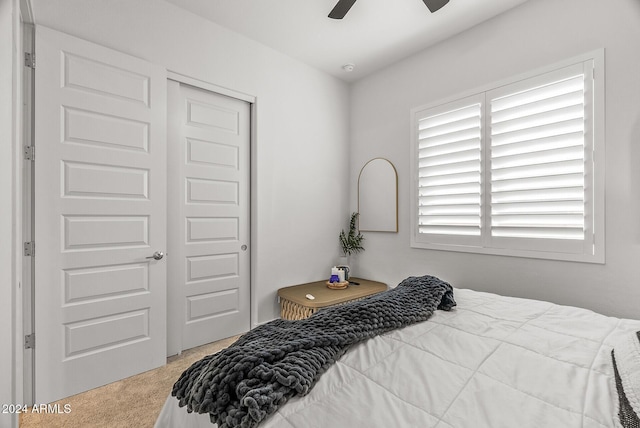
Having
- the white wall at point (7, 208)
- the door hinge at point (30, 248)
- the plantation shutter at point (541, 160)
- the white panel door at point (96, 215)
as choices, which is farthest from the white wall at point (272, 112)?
the plantation shutter at point (541, 160)

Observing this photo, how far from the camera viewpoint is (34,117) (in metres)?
1.80

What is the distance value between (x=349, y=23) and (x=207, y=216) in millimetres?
2049

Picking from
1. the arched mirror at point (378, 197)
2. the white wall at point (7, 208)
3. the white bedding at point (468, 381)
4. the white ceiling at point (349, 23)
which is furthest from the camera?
the arched mirror at point (378, 197)

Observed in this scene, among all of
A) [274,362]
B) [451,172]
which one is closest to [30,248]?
[274,362]

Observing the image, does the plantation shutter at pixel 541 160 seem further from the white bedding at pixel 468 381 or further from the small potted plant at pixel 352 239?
the small potted plant at pixel 352 239

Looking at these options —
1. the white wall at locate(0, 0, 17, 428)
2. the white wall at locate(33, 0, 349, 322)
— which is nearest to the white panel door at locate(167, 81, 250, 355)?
the white wall at locate(33, 0, 349, 322)

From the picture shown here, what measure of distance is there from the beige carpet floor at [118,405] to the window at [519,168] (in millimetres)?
2410

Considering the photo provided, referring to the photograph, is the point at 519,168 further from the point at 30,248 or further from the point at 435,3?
the point at 30,248

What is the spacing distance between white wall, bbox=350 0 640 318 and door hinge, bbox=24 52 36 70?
2.82 m

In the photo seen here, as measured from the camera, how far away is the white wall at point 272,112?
214 cm

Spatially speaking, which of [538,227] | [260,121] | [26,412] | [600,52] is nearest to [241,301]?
[26,412]

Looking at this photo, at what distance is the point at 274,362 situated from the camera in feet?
3.11

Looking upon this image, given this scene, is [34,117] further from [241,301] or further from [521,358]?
[521,358]

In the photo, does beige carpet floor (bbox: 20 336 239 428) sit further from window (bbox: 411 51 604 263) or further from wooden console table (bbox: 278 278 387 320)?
window (bbox: 411 51 604 263)
